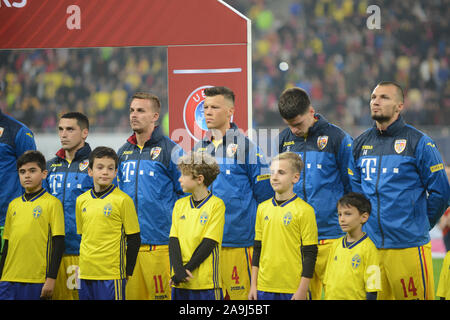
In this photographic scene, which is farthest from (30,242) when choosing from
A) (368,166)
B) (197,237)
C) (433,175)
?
(433,175)

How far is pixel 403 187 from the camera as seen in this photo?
439 cm

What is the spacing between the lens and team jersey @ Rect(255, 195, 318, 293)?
413 centimetres

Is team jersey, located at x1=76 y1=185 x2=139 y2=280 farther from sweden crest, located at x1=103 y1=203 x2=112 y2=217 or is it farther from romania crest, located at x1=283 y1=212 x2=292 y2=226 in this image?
romania crest, located at x1=283 y1=212 x2=292 y2=226

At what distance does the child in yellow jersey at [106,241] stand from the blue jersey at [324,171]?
142cm

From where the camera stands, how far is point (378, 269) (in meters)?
4.07

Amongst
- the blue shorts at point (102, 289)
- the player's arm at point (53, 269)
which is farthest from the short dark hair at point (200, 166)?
the player's arm at point (53, 269)

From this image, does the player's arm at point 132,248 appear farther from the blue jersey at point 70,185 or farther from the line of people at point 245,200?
the blue jersey at point 70,185

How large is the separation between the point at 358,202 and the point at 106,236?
1.95 m

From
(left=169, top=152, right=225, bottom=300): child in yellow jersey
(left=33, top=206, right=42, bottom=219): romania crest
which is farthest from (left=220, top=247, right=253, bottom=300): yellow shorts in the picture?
(left=33, top=206, right=42, bottom=219): romania crest

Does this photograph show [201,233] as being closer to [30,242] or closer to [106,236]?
[106,236]

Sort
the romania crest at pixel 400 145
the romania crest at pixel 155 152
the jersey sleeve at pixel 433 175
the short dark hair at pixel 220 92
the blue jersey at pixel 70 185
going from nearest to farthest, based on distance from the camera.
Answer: the jersey sleeve at pixel 433 175
the romania crest at pixel 400 145
the short dark hair at pixel 220 92
the romania crest at pixel 155 152
the blue jersey at pixel 70 185

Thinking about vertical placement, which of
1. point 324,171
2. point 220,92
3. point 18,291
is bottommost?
point 18,291

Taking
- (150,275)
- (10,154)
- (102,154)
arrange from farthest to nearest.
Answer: (10,154) → (150,275) → (102,154)

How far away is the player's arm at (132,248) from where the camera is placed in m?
4.52
